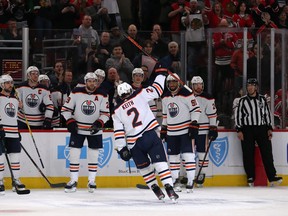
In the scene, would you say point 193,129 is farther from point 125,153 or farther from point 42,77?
point 42,77

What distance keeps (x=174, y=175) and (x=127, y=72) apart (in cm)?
174

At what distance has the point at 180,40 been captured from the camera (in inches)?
553

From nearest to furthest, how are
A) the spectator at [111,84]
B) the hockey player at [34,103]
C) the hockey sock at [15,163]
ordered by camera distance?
the hockey sock at [15,163] < the hockey player at [34,103] < the spectator at [111,84]

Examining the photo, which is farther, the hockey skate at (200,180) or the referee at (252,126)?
the referee at (252,126)

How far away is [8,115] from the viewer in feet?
41.2

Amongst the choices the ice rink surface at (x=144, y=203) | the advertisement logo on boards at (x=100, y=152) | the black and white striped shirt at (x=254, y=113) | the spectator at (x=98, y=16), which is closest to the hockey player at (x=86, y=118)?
the ice rink surface at (x=144, y=203)

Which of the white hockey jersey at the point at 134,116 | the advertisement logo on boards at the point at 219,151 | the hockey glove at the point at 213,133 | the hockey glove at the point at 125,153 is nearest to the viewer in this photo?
the hockey glove at the point at 125,153

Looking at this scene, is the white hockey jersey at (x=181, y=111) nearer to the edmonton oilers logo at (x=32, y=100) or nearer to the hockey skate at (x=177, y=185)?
the hockey skate at (x=177, y=185)

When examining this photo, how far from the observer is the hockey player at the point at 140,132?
11.1m

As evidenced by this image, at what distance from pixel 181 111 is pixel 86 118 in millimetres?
1220

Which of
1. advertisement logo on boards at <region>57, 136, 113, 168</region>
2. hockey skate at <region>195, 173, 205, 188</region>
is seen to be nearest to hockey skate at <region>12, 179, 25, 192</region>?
advertisement logo on boards at <region>57, 136, 113, 168</region>

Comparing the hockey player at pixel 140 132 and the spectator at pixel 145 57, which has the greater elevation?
the spectator at pixel 145 57

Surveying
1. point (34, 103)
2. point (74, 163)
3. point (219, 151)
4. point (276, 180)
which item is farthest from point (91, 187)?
point (276, 180)

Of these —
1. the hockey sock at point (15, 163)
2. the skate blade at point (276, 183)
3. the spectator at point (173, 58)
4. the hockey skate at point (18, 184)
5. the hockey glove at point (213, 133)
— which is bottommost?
the skate blade at point (276, 183)
